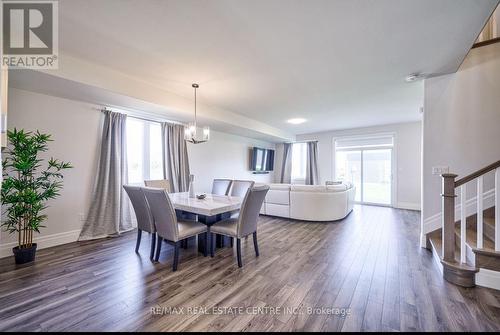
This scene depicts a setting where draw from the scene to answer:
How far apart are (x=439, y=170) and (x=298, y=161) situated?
16.7 ft

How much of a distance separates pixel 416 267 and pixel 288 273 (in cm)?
155

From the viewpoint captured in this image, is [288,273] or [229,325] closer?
[229,325]

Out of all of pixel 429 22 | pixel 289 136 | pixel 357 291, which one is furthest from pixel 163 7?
pixel 289 136

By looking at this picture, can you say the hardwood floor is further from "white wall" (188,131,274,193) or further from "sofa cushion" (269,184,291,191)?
"white wall" (188,131,274,193)

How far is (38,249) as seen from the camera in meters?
2.94

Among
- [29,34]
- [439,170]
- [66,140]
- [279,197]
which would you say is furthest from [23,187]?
[439,170]

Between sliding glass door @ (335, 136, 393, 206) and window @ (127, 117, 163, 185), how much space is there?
5.72 meters

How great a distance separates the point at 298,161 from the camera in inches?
315

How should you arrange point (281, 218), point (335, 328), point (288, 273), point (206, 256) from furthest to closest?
1. point (281, 218)
2. point (206, 256)
3. point (288, 273)
4. point (335, 328)

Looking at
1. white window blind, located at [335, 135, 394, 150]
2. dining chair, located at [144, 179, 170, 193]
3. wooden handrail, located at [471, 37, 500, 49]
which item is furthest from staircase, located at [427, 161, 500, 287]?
white window blind, located at [335, 135, 394, 150]

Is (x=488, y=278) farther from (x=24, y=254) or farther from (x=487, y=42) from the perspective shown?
(x=24, y=254)

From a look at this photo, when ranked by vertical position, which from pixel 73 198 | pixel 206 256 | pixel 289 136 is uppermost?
pixel 289 136

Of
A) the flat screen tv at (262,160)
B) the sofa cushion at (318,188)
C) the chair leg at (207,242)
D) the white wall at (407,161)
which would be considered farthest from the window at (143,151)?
the white wall at (407,161)

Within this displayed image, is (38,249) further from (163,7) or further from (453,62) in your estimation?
(453,62)
